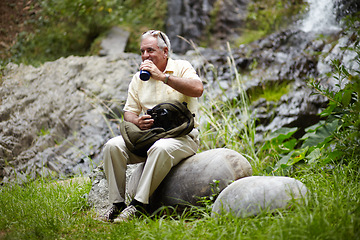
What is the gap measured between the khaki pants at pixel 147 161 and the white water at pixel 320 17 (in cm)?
502

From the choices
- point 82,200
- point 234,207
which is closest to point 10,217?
point 82,200

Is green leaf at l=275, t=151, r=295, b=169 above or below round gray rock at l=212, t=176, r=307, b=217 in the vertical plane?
below

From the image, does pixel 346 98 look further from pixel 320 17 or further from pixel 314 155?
pixel 320 17

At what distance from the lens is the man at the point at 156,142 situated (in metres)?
2.85

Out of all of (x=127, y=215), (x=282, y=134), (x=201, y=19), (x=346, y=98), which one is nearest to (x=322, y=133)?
(x=282, y=134)

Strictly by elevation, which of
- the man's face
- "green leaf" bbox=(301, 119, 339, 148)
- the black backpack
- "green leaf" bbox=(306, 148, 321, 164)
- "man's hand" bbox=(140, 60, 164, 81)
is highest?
the man's face

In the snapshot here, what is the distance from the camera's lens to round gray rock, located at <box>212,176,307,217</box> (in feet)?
7.77

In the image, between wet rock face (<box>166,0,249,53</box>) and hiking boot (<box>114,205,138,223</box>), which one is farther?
wet rock face (<box>166,0,249,53</box>)

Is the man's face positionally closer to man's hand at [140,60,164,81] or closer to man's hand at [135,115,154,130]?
man's hand at [140,60,164,81]

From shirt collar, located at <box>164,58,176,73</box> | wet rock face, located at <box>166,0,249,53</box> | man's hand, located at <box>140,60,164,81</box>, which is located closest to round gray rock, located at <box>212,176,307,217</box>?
man's hand, located at <box>140,60,164,81</box>

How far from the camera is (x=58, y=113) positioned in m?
5.68

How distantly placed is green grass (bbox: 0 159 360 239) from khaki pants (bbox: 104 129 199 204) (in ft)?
0.87

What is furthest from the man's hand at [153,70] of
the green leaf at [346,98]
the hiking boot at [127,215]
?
the green leaf at [346,98]

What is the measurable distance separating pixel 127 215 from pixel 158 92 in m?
1.08
